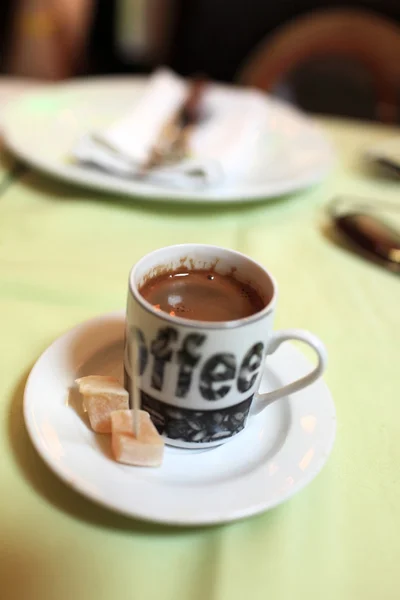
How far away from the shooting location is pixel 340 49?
1284 mm

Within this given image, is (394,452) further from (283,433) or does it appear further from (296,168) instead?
(296,168)

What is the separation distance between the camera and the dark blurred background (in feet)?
4.32

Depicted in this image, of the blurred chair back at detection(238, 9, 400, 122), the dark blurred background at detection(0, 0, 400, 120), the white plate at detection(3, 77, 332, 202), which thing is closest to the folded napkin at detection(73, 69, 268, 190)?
the white plate at detection(3, 77, 332, 202)

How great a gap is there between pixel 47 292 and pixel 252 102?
2.11ft

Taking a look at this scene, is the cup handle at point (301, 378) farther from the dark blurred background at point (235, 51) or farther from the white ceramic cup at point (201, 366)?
the dark blurred background at point (235, 51)

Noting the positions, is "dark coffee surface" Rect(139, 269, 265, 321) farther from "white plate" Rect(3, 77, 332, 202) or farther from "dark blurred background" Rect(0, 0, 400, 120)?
"dark blurred background" Rect(0, 0, 400, 120)

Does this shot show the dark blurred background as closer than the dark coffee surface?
No

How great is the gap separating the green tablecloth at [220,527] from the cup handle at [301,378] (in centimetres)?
6

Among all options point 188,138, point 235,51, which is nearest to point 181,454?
point 188,138

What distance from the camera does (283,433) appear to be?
0.41 m

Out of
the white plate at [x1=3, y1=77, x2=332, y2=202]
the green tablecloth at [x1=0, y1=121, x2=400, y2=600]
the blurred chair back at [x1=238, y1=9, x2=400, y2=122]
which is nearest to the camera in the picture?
the green tablecloth at [x1=0, y1=121, x2=400, y2=600]

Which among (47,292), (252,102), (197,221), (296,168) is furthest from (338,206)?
(47,292)

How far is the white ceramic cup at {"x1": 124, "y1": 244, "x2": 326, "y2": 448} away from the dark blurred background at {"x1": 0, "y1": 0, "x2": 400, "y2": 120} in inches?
42.6

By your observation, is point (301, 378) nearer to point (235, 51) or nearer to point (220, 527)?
point (220, 527)
